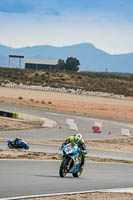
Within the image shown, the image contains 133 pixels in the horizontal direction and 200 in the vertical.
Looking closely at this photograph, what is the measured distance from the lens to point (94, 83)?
465 ft

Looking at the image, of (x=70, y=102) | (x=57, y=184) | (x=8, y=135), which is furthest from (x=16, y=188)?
(x=70, y=102)

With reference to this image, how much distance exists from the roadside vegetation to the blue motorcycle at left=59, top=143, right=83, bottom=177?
108 m

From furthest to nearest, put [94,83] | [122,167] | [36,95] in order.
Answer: [94,83] < [36,95] < [122,167]

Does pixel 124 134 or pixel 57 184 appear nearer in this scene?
pixel 57 184

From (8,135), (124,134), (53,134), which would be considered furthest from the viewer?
(124,134)

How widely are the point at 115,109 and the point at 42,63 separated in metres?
117

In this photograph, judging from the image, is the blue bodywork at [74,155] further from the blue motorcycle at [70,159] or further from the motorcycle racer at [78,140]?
the motorcycle racer at [78,140]

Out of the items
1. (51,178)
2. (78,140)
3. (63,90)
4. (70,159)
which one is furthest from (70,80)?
(51,178)

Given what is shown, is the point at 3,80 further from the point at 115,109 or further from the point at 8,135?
the point at 8,135

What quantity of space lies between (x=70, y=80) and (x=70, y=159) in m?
123

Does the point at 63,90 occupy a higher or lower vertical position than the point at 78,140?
lower

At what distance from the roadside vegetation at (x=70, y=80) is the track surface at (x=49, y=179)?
103 meters

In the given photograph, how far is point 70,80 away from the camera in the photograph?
14025 centimetres

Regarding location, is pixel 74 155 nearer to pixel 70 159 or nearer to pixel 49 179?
pixel 70 159
